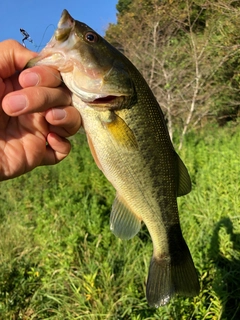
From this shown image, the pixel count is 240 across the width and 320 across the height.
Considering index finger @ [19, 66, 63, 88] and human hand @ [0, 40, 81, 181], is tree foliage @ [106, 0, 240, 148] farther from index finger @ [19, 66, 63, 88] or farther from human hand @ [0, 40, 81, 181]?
index finger @ [19, 66, 63, 88]

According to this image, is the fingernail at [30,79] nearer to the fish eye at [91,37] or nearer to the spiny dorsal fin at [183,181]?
the fish eye at [91,37]

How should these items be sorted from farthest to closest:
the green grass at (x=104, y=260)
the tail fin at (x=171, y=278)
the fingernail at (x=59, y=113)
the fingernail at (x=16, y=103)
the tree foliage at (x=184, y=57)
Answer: the tree foliage at (x=184, y=57)
the green grass at (x=104, y=260)
the tail fin at (x=171, y=278)
the fingernail at (x=59, y=113)
the fingernail at (x=16, y=103)

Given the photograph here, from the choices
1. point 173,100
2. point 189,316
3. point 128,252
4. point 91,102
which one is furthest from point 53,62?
point 173,100

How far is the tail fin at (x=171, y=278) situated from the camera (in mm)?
1934

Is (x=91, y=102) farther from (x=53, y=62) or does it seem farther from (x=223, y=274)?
(x=223, y=274)

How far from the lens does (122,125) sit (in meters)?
1.70

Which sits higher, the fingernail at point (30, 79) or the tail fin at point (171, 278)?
the fingernail at point (30, 79)

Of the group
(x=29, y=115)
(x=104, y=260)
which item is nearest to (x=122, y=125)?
(x=29, y=115)

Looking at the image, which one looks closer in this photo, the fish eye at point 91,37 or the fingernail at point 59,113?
A: the fish eye at point 91,37

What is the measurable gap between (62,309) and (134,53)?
31.8 feet

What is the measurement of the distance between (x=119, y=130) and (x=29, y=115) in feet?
1.88

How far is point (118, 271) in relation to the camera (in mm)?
4027

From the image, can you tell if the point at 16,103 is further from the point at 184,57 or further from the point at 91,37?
the point at 184,57

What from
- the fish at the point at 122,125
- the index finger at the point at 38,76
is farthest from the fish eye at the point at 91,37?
the index finger at the point at 38,76
